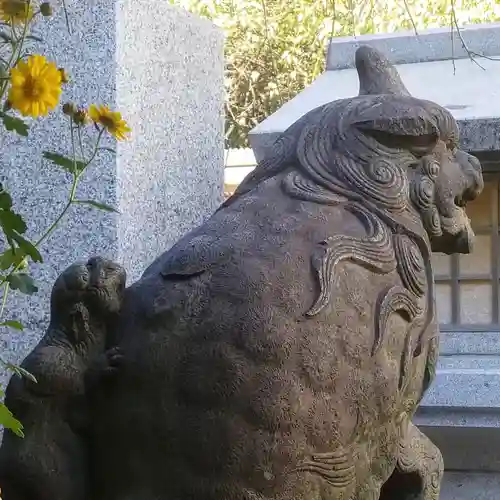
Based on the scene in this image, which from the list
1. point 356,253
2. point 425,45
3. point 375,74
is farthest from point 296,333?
point 425,45

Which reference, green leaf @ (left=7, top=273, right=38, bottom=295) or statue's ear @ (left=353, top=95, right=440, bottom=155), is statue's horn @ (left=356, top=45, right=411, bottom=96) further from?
green leaf @ (left=7, top=273, right=38, bottom=295)

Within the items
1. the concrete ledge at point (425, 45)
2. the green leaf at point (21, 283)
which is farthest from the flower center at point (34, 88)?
the concrete ledge at point (425, 45)

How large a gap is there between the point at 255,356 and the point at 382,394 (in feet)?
0.60

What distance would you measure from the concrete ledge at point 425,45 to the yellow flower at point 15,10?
1.87 metres

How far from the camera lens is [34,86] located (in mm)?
1185

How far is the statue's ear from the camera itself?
1.36 meters

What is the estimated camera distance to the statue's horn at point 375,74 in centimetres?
150

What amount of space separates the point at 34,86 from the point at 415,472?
79 centimetres

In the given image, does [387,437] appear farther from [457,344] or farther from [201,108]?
[457,344]

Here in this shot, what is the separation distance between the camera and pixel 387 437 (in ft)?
4.26

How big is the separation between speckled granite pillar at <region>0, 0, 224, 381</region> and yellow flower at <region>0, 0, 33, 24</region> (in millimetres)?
934

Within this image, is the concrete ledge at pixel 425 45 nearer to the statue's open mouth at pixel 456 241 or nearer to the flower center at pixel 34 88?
the statue's open mouth at pixel 456 241

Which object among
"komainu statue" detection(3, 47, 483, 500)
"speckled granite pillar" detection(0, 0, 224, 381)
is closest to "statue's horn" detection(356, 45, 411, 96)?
"komainu statue" detection(3, 47, 483, 500)

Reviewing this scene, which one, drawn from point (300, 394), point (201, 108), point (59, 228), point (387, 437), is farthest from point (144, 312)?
point (201, 108)
